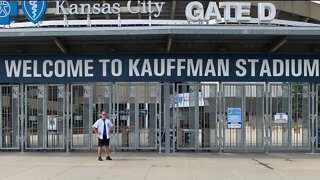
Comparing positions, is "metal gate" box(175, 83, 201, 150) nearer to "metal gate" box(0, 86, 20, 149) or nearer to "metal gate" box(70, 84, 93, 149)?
"metal gate" box(70, 84, 93, 149)

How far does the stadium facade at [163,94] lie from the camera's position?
19703mm

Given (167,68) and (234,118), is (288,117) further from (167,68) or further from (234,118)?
(167,68)

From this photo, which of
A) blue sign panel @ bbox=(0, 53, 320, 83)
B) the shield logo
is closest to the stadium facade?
blue sign panel @ bbox=(0, 53, 320, 83)

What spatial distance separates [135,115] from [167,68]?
7.46 feet

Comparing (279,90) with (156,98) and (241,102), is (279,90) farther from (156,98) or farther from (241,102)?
(156,98)

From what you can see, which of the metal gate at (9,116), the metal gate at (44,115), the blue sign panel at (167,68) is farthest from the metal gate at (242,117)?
the metal gate at (9,116)

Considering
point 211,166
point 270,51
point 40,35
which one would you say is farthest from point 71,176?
point 270,51

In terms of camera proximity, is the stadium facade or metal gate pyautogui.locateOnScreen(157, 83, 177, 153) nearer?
metal gate pyautogui.locateOnScreen(157, 83, 177, 153)

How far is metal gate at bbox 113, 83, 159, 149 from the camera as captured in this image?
65.9 ft

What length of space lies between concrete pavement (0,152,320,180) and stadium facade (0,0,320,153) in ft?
3.25

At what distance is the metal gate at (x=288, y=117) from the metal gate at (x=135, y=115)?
4662 mm

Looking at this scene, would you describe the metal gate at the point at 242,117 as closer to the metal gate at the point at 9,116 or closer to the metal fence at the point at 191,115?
the metal fence at the point at 191,115

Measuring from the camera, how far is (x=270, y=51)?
19578mm

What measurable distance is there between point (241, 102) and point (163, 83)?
3.17 meters
